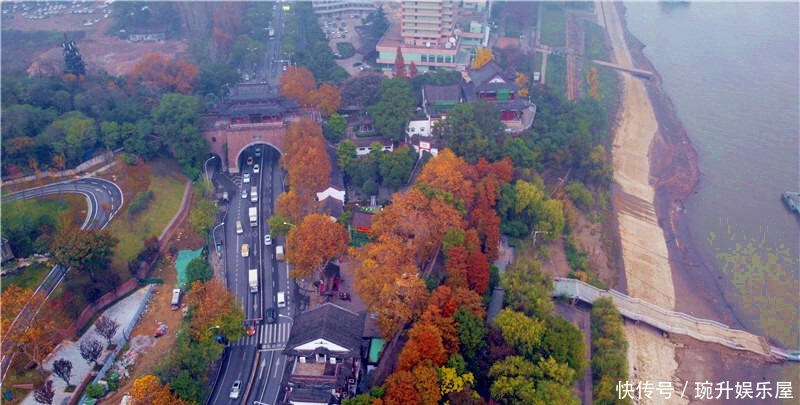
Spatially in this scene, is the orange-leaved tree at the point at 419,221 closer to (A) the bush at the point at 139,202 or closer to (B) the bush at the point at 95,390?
(B) the bush at the point at 95,390

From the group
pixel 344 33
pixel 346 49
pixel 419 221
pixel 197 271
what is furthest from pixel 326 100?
pixel 344 33

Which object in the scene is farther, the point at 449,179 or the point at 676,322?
the point at 676,322

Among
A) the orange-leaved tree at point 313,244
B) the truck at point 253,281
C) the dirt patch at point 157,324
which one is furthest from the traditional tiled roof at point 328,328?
the dirt patch at point 157,324

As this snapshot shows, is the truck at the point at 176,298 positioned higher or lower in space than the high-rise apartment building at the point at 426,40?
lower

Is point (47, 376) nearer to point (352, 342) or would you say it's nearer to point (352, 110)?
point (352, 342)

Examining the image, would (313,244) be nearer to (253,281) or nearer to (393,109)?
(253,281)

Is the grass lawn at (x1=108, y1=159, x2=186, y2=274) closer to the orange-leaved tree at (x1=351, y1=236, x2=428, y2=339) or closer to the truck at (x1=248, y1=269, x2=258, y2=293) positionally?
the truck at (x1=248, y1=269, x2=258, y2=293)

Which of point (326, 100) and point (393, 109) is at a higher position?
point (326, 100)
